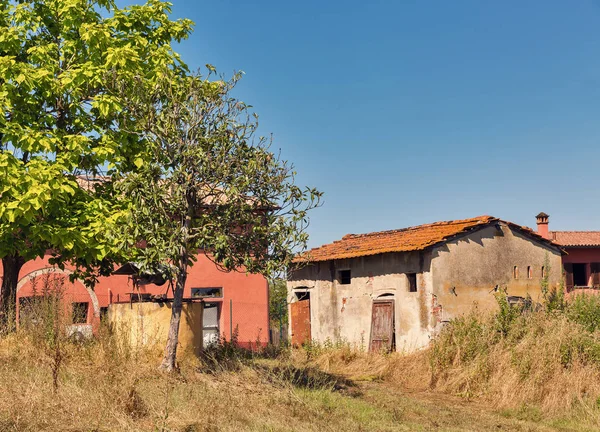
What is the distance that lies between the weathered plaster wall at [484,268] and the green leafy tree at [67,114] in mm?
9389

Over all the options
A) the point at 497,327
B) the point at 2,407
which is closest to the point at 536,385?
the point at 497,327

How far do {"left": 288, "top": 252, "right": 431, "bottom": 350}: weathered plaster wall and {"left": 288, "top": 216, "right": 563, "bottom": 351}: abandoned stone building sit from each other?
3 centimetres

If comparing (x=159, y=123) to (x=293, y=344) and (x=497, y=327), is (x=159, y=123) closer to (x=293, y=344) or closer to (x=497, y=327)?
(x=497, y=327)

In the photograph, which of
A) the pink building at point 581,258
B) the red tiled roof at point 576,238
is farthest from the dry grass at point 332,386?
the red tiled roof at point 576,238

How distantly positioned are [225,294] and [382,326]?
6.33 m

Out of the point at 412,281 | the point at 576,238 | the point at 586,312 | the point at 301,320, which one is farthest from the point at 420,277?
the point at 576,238

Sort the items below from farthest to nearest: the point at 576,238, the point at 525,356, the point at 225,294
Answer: the point at 576,238 < the point at 225,294 < the point at 525,356

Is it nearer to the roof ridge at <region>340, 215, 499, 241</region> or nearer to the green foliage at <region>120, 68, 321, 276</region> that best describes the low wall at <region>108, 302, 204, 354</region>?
the green foliage at <region>120, 68, 321, 276</region>

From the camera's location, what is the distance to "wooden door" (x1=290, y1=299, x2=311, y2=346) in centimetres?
2338

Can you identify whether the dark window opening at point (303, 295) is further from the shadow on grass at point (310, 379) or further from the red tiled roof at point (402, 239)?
the shadow on grass at point (310, 379)

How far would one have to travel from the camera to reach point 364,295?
2062 centimetres

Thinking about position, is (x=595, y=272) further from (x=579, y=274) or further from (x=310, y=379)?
(x=310, y=379)

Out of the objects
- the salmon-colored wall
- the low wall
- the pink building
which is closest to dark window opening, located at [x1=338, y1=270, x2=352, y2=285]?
the salmon-colored wall

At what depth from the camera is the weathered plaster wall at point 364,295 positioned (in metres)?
18.3
